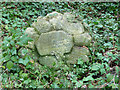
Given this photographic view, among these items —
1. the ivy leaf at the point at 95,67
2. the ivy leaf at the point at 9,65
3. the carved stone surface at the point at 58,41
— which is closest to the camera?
the ivy leaf at the point at 9,65

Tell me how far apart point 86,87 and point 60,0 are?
3714mm

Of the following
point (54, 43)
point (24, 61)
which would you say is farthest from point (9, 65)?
point (54, 43)

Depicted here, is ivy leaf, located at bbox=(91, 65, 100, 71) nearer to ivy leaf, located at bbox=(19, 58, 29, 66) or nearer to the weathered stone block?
the weathered stone block

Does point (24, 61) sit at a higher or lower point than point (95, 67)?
higher

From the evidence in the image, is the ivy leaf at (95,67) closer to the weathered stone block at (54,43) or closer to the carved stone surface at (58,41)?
the carved stone surface at (58,41)

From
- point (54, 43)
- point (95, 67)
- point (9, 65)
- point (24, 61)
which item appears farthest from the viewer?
point (54, 43)

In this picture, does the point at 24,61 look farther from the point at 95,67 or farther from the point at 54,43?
the point at 95,67

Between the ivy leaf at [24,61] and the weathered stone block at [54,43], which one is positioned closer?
the ivy leaf at [24,61]

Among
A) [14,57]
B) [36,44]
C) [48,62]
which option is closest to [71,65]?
[48,62]

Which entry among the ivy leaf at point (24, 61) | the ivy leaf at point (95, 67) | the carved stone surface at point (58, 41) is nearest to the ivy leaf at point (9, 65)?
the ivy leaf at point (24, 61)

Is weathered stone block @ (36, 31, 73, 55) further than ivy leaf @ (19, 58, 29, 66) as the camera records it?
Yes

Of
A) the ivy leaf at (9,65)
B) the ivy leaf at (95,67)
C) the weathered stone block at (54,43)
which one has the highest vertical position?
the weathered stone block at (54,43)

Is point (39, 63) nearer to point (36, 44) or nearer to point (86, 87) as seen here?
point (36, 44)

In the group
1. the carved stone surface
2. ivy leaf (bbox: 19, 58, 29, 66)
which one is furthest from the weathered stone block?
ivy leaf (bbox: 19, 58, 29, 66)
